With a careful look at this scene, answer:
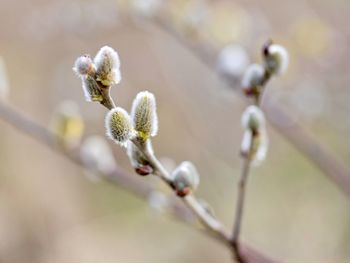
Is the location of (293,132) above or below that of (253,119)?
above

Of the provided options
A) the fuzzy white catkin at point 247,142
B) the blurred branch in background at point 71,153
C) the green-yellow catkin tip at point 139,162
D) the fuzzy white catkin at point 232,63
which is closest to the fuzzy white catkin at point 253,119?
the fuzzy white catkin at point 247,142

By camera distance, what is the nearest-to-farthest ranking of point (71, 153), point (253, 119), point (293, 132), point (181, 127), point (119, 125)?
point (119, 125), point (253, 119), point (71, 153), point (293, 132), point (181, 127)

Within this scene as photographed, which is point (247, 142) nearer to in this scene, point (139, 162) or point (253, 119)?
point (253, 119)

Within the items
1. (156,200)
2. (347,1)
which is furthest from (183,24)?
(347,1)

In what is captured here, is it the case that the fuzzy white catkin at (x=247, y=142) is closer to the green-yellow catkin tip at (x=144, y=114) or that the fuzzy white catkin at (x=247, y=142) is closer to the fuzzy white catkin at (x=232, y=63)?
the green-yellow catkin tip at (x=144, y=114)

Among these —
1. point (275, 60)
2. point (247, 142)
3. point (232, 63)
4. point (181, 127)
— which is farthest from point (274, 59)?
point (181, 127)
